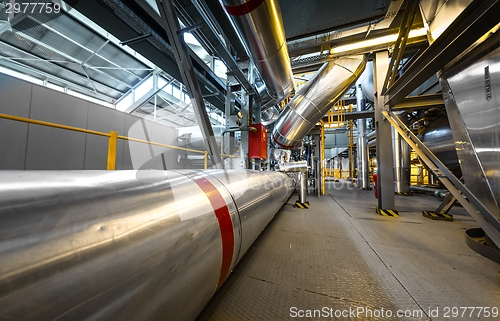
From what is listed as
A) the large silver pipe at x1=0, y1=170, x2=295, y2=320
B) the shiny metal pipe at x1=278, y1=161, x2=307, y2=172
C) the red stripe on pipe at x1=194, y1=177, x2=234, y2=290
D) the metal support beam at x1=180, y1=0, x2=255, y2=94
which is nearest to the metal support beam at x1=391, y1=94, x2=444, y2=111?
the shiny metal pipe at x1=278, y1=161, x2=307, y2=172

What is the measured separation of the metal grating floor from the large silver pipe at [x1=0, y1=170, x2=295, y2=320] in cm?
41

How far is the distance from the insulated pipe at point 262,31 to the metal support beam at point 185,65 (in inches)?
26.1

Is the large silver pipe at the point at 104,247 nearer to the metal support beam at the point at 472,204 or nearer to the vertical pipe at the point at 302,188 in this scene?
the metal support beam at the point at 472,204

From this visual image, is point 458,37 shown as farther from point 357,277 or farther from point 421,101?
point 357,277

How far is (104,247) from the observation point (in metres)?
0.42

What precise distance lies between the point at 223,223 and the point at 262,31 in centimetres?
171

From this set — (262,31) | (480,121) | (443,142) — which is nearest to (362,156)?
(443,142)

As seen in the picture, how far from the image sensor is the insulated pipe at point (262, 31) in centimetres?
142

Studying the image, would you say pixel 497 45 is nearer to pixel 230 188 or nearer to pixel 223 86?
pixel 230 188

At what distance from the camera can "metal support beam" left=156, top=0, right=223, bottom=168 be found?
1.77 metres

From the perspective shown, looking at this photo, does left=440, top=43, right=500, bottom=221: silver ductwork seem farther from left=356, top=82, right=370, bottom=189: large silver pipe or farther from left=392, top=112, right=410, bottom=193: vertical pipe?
left=356, top=82, right=370, bottom=189: large silver pipe

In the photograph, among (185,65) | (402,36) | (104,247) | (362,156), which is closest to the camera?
(104,247)

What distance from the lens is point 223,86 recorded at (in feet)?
10.7

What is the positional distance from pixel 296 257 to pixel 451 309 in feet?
2.72
